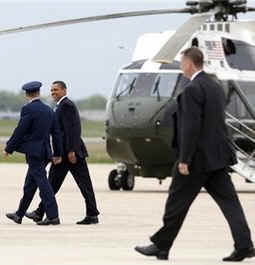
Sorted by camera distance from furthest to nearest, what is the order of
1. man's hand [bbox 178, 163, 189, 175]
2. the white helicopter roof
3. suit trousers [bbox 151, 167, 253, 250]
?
the white helicopter roof
suit trousers [bbox 151, 167, 253, 250]
man's hand [bbox 178, 163, 189, 175]

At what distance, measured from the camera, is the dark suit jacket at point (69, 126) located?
15.5 m

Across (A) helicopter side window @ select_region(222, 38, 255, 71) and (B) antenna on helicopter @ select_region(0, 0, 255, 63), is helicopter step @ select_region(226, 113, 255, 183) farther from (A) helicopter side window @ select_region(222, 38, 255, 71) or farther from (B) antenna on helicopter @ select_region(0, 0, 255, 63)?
(B) antenna on helicopter @ select_region(0, 0, 255, 63)

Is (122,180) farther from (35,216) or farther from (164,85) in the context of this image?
(35,216)

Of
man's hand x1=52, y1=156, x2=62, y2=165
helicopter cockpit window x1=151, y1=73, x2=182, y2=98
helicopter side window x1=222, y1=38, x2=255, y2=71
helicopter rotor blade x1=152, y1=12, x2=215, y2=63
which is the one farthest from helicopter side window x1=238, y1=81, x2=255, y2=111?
man's hand x1=52, y1=156, x2=62, y2=165

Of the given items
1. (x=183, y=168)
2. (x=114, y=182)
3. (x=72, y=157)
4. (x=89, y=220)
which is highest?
(x=183, y=168)

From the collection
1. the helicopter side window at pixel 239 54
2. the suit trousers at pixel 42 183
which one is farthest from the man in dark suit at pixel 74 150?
the helicopter side window at pixel 239 54

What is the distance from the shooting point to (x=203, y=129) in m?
11.2

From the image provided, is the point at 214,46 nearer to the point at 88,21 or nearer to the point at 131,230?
the point at 88,21

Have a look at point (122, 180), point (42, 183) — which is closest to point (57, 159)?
point (42, 183)

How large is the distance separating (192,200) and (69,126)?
14.9ft

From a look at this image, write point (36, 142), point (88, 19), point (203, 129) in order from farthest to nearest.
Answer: point (88, 19) < point (36, 142) < point (203, 129)

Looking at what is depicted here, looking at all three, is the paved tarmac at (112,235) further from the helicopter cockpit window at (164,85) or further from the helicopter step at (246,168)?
the helicopter cockpit window at (164,85)

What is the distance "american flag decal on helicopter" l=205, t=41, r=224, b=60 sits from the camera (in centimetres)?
2312

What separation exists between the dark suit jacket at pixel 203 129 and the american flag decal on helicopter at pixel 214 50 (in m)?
11.9
